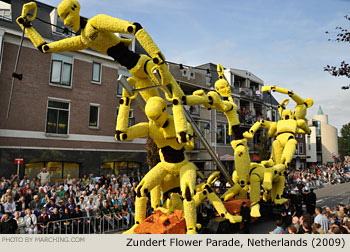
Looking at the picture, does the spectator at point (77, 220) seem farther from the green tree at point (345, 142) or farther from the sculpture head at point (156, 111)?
the green tree at point (345, 142)

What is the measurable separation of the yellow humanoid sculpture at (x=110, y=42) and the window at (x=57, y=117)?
390 inches

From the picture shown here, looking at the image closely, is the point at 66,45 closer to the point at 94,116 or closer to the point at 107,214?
the point at 107,214

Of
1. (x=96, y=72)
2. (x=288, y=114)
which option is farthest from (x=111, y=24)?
(x=96, y=72)

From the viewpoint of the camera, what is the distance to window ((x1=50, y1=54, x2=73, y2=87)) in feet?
49.2

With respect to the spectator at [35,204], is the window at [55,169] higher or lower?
higher

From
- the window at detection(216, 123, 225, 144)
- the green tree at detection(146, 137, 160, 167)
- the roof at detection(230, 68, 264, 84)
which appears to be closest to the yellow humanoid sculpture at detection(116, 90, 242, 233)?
the green tree at detection(146, 137, 160, 167)

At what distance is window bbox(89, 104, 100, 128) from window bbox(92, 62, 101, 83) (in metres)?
1.72

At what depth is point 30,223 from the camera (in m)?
7.59

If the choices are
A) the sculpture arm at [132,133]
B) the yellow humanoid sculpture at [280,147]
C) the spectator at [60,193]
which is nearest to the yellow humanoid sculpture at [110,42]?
the sculpture arm at [132,133]

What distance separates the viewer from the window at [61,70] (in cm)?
1500

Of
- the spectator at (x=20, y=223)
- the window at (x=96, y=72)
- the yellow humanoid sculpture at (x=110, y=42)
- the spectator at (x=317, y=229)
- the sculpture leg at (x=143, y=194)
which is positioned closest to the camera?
the yellow humanoid sculpture at (x=110, y=42)

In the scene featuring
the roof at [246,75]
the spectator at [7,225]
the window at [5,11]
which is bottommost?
the spectator at [7,225]

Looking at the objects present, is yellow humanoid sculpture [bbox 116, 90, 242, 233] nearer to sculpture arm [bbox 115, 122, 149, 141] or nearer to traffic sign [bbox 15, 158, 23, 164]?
sculpture arm [bbox 115, 122, 149, 141]

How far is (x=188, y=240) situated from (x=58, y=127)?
40.5 feet
